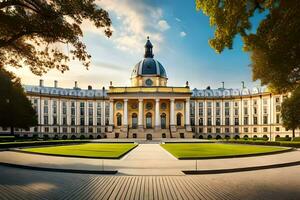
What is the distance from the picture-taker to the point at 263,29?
15430 mm

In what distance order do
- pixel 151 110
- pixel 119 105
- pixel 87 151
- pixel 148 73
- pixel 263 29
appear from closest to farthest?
pixel 263 29
pixel 87 151
pixel 119 105
pixel 151 110
pixel 148 73

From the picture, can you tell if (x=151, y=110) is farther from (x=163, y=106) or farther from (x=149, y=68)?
(x=149, y=68)

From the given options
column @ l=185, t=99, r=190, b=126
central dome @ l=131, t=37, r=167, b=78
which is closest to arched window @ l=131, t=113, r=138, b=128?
central dome @ l=131, t=37, r=167, b=78

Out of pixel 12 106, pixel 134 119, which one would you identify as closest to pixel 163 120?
pixel 134 119

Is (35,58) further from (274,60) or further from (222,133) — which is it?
(222,133)

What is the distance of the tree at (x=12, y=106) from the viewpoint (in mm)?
60425

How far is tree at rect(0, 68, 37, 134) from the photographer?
60425 mm

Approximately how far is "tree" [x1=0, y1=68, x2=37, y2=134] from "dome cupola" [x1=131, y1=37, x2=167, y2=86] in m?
38.5

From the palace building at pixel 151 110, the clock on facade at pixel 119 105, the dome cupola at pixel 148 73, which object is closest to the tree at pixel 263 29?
the palace building at pixel 151 110

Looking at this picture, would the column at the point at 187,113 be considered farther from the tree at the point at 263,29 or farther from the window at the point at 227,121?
the tree at the point at 263,29

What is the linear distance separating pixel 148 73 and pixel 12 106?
4468 centimetres

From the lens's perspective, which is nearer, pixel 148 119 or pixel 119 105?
pixel 119 105

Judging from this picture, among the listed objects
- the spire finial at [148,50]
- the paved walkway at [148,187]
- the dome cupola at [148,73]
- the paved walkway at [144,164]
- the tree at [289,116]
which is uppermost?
the spire finial at [148,50]

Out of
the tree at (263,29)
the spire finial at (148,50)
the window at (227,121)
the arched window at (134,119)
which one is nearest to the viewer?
the tree at (263,29)
